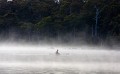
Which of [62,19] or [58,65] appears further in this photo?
[62,19]

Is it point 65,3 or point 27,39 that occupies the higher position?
point 65,3

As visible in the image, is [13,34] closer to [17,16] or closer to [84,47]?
[17,16]

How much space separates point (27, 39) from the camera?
5825 centimetres

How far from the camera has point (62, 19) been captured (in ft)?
192

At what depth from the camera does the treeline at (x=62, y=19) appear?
54.2 m

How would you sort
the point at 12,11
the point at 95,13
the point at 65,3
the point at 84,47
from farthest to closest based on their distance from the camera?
the point at 12,11 → the point at 65,3 → the point at 95,13 → the point at 84,47

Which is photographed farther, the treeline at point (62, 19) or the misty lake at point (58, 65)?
the treeline at point (62, 19)

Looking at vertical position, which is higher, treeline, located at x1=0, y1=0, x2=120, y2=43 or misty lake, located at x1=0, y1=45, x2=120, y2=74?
treeline, located at x1=0, y1=0, x2=120, y2=43

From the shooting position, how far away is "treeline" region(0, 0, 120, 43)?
178ft

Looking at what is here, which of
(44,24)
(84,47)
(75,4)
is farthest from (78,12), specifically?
(84,47)

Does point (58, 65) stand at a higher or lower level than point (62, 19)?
lower

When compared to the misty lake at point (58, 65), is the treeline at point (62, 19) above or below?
above

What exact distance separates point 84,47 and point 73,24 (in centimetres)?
672

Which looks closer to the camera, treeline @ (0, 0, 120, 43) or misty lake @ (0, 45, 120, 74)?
misty lake @ (0, 45, 120, 74)
